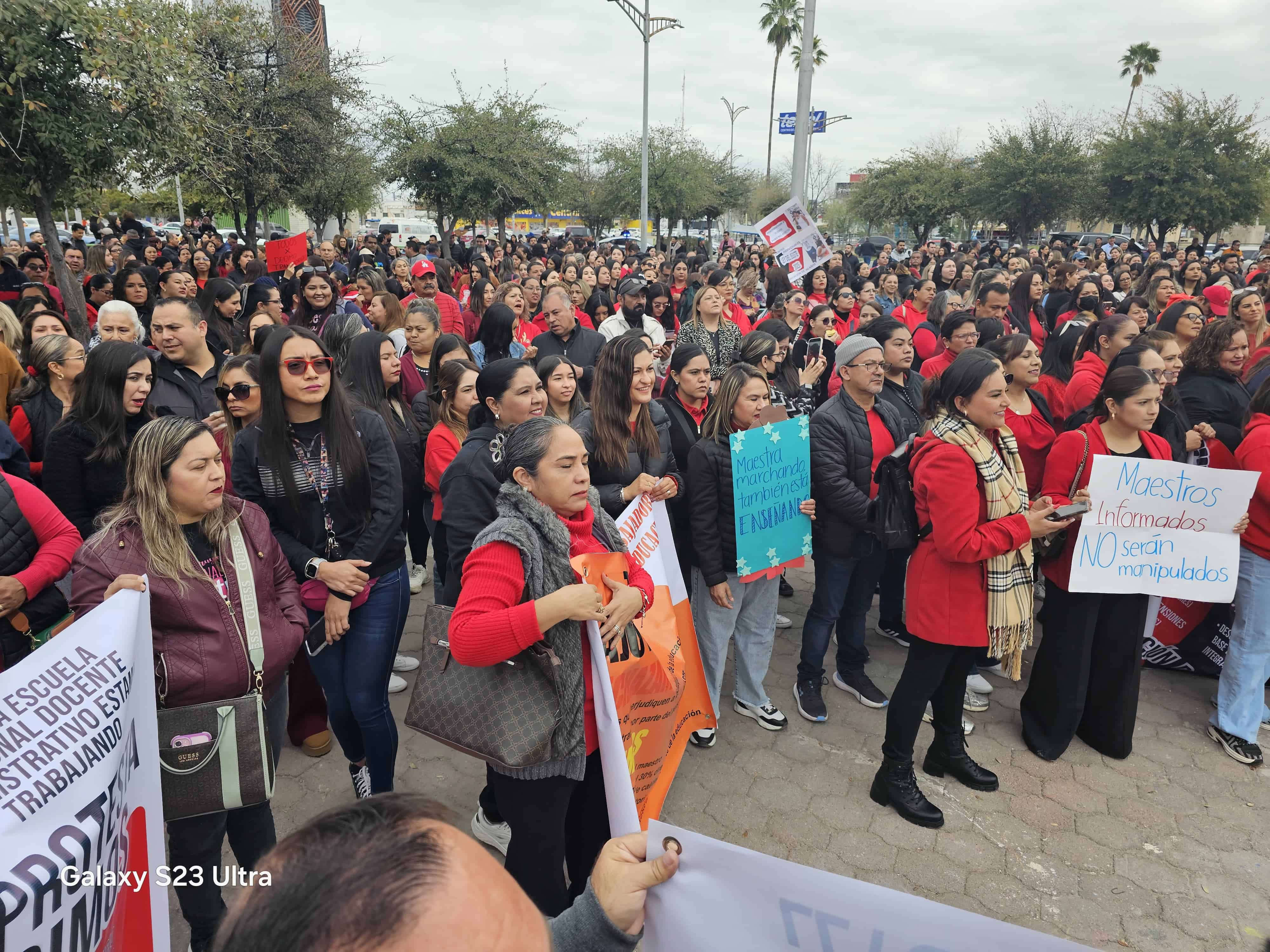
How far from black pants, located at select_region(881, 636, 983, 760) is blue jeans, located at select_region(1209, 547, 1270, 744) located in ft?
5.39

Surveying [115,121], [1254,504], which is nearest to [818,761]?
[1254,504]

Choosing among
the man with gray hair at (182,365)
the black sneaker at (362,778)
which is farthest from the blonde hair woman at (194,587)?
the man with gray hair at (182,365)

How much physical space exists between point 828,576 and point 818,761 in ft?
3.33

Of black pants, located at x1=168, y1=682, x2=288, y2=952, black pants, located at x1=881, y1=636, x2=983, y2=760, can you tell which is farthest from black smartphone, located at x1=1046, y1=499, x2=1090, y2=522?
black pants, located at x1=168, y1=682, x2=288, y2=952

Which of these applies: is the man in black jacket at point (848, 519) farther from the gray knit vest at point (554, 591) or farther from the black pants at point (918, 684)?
the gray knit vest at point (554, 591)

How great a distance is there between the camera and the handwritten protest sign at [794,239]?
396 inches

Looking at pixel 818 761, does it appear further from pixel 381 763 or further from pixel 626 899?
pixel 626 899

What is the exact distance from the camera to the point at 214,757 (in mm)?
2471

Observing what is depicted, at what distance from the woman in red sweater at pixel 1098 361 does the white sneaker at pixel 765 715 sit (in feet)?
9.47

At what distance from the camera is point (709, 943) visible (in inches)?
56.2

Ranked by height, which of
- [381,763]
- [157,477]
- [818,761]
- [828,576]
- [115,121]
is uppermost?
[115,121]

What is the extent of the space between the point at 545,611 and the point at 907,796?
A: 7.80 ft

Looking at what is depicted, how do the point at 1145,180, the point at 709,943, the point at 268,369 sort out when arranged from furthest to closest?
the point at 1145,180, the point at 268,369, the point at 709,943

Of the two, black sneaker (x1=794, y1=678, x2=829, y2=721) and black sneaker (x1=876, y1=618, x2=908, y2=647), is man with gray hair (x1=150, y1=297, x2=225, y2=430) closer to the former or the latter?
black sneaker (x1=794, y1=678, x2=829, y2=721)
